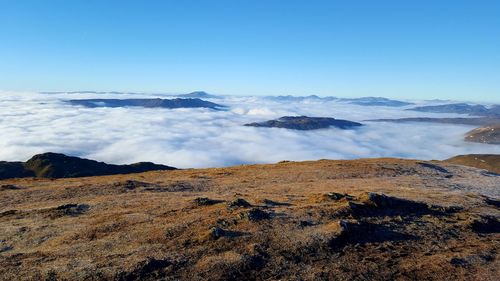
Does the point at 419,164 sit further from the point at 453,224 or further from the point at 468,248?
the point at 468,248

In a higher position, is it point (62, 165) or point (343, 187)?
point (343, 187)

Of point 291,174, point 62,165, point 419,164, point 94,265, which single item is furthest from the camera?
point 62,165

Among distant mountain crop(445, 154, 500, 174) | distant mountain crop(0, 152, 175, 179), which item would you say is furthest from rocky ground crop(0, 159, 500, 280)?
distant mountain crop(445, 154, 500, 174)

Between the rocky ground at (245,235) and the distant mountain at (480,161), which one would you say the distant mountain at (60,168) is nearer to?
the distant mountain at (480,161)

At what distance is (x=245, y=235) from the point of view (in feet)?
61.1

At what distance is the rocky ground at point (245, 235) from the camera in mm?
15500

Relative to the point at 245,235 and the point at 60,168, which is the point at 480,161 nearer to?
the point at 245,235

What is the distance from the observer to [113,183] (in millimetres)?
33344

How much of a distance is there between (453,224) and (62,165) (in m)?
152

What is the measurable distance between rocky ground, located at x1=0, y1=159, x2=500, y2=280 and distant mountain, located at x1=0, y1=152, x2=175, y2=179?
113m

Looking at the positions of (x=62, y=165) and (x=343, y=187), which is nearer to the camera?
(x=343, y=187)

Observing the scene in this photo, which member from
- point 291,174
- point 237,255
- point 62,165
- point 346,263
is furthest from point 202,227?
point 62,165

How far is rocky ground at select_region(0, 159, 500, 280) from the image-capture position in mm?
15500

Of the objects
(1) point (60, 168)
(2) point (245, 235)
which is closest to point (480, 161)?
(2) point (245, 235)
